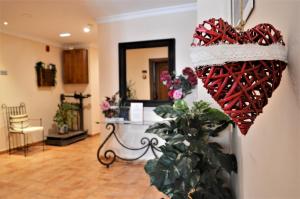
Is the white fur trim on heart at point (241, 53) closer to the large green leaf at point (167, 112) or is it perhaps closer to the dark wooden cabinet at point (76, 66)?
the large green leaf at point (167, 112)

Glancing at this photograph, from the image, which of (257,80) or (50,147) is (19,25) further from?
(257,80)

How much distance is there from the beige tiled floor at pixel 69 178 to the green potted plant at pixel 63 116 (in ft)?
3.57

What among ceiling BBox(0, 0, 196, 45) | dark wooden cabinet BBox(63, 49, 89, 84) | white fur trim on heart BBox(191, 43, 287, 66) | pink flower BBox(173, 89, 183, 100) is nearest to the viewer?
white fur trim on heart BBox(191, 43, 287, 66)

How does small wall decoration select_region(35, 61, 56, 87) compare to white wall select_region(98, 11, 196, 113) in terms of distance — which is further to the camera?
small wall decoration select_region(35, 61, 56, 87)

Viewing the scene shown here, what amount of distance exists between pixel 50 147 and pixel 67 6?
10.9 ft

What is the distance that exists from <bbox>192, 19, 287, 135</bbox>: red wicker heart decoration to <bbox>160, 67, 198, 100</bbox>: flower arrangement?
2209 mm

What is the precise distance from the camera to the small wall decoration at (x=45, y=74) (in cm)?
583

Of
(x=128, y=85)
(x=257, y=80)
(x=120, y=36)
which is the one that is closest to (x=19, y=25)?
(x=120, y=36)

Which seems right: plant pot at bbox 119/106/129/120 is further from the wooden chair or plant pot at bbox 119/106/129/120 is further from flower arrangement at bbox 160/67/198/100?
the wooden chair

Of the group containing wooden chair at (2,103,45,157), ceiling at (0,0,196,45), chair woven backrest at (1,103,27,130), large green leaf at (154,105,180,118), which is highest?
ceiling at (0,0,196,45)

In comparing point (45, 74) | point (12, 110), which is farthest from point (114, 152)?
point (45, 74)

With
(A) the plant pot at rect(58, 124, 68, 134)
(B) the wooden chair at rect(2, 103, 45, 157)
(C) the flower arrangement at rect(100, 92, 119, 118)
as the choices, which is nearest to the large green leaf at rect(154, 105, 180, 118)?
(C) the flower arrangement at rect(100, 92, 119, 118)

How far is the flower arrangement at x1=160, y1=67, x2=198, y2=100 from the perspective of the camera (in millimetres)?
2823

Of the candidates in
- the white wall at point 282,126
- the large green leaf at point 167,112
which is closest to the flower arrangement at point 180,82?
the large green leaf at point 167,112
